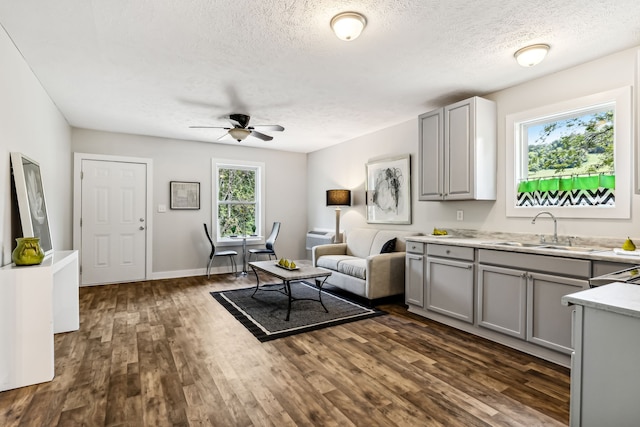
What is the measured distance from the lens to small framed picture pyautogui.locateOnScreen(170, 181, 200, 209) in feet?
18.9

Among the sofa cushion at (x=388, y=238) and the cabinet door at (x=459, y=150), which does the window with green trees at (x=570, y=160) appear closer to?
the cabinet door at (x=459, y=150)

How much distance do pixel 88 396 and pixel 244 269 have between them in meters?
3.86

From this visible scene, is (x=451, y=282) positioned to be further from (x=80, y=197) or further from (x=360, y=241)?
(x=80, y=197)

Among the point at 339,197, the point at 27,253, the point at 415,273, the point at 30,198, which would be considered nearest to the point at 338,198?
the point at 339,197

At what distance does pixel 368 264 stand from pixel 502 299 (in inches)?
59.5

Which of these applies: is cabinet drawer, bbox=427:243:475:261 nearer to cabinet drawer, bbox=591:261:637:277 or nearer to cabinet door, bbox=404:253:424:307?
cabinet door, bbox=404:253:424:307

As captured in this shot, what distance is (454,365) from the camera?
2502 millimetres

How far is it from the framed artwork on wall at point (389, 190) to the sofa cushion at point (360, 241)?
0.24m

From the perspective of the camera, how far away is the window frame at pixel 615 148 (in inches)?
102

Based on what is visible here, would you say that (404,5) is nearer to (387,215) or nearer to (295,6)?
(295,6)

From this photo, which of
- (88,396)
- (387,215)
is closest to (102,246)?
(88,396)

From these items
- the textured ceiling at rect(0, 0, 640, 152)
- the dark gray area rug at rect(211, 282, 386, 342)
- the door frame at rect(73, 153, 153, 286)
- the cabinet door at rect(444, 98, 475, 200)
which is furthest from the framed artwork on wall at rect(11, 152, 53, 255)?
the cabinet door at rect(444, 98, 475, 200)

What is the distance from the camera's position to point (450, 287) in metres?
3.33

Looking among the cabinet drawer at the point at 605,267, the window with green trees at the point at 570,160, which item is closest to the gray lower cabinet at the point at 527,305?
the cabinet drawer at the point at 605,267
